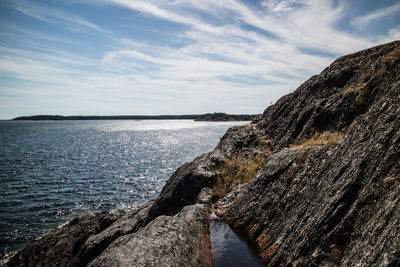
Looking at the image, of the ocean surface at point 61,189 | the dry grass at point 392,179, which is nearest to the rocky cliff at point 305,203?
the dry grass at point 392,179

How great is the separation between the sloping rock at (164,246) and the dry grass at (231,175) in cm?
427

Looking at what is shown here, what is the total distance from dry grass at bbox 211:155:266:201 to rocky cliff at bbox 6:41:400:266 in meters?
0.07

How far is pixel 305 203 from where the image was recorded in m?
7.52

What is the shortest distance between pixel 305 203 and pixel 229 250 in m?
3.04

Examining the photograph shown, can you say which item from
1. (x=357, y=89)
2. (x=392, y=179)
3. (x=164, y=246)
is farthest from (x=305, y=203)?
(x=357, y=89)

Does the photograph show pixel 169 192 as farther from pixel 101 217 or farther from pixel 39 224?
pixel 39 224

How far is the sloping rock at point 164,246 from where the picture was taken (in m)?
5.85

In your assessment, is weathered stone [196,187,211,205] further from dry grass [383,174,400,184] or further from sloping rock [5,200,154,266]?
dry grass [383,174,400,184]

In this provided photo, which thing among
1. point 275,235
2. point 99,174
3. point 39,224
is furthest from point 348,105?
point 99,174

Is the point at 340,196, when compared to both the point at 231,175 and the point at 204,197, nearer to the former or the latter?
the point at 204,197

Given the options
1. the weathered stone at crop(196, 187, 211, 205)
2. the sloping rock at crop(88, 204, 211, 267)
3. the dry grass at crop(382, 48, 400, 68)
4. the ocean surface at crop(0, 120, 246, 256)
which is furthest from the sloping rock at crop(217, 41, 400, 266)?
the ocean surface at crop(0, 120, 246, 256)

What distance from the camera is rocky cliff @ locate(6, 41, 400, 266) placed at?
17.9 feet

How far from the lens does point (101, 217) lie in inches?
680

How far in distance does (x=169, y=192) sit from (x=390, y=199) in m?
11.8
